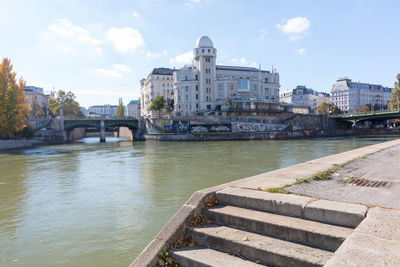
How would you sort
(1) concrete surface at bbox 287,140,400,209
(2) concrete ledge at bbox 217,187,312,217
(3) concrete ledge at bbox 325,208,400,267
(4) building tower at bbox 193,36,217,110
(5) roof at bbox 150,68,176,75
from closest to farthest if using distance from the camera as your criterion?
(3) concrete ledge at bbox 325,208,400,267 < (2) concrete ledge at bbox 217,187,312,217 < (1) concrete surface at bbox 287,140,400,209 < (4) building tower at bbox 193,36,217,110 < (5) roof at bbox 150,68,176,75

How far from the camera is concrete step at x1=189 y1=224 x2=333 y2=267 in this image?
12.6 feet

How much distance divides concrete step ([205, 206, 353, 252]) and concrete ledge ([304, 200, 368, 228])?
12 cm

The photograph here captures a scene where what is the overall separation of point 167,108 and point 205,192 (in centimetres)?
10215

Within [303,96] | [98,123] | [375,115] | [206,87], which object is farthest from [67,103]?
[303,96]

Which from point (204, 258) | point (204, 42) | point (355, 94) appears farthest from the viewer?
Answer: point (355, 94)

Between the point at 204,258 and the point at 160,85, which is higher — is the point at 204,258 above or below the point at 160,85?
below

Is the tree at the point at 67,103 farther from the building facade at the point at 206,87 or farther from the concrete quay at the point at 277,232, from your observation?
the concrete quay at the point at 277,232

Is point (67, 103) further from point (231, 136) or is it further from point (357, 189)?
point (357, 189)

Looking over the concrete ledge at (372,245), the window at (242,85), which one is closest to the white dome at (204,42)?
the window at (242,85)

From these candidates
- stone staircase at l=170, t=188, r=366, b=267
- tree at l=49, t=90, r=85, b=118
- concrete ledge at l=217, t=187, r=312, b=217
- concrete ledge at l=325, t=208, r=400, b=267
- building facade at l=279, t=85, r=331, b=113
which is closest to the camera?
concrete ledge at l=325, t=208, r=400, b=267

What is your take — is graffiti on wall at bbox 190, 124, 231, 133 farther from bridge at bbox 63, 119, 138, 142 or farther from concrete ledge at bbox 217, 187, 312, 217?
concrete ledge at bbox 217, 187, 312, 217

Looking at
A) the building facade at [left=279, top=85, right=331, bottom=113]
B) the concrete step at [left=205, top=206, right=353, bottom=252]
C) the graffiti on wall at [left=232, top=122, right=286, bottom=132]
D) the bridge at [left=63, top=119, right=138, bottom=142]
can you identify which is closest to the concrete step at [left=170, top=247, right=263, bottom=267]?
the concrete step at [left=205, top=206, right=353, bottom=252]

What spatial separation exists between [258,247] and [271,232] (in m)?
0.48

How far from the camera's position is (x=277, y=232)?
4504 millimetres
